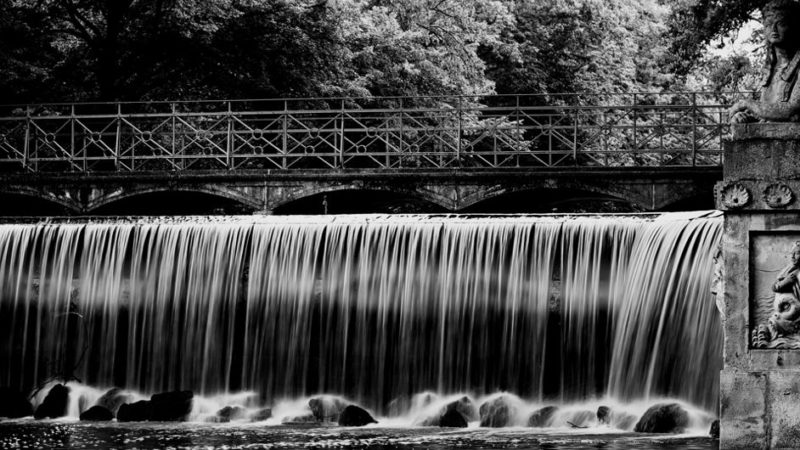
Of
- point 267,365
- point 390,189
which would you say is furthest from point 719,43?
point 267,365

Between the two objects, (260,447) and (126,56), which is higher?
(126,56)

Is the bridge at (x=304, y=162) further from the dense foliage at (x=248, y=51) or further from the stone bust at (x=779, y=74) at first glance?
the stone bust at (x=779, y=74)

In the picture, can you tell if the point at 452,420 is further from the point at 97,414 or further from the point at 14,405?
the point at 14,405

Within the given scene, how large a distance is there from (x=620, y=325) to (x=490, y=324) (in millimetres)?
1881

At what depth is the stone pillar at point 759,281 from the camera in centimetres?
1402

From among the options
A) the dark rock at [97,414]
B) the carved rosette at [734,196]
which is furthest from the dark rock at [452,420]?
the carved rosette at [734,196]

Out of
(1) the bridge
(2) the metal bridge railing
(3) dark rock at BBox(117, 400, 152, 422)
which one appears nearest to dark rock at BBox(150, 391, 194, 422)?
(3) dark rock at BBox(117, 400, 152, 422)

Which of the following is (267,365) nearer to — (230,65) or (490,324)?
(490,324)

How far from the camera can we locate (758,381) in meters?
14.0

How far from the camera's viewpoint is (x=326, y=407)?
21891 mm

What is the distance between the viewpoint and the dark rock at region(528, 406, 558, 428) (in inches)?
790

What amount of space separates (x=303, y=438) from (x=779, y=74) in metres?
7.09

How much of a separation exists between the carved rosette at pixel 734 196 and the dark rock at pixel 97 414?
1046 cm

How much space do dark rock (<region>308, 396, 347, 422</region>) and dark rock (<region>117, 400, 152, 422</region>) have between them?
216 cm
